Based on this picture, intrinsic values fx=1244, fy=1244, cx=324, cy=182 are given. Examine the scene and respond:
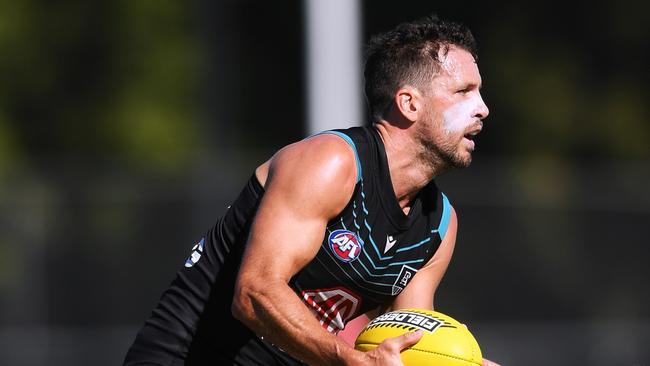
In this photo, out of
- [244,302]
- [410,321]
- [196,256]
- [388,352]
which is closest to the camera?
[388,352]

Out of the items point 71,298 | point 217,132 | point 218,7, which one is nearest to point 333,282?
point 71,298

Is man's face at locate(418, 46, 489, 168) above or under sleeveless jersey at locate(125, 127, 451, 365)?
above

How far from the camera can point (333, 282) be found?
4.95 metres

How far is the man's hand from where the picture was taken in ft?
14.1

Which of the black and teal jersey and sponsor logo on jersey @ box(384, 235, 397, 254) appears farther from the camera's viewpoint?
sponsor logo on jersey @ box(384, 235, 397, 254)

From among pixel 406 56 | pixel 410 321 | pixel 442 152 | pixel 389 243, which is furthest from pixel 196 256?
pixel 406 56

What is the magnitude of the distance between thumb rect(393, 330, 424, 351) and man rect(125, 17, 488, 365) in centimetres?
47

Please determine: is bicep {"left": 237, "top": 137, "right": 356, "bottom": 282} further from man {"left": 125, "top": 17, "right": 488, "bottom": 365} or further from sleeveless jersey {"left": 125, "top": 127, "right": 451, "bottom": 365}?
sleeveless jersey {"left": 125, "top": 127, "right": 451, "bottom": 365}

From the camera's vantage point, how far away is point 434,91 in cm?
507

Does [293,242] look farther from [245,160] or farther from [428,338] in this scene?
[245,160]

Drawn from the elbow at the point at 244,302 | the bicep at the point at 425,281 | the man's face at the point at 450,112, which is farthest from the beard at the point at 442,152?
the elbow at the point at 244,302

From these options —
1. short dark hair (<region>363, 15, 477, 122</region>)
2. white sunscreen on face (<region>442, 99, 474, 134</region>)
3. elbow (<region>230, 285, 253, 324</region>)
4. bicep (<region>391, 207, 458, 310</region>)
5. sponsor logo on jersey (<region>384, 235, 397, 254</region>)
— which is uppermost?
short dark hair (<region>363, 15, 477, 122</region>)

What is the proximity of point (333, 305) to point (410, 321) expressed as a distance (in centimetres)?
50

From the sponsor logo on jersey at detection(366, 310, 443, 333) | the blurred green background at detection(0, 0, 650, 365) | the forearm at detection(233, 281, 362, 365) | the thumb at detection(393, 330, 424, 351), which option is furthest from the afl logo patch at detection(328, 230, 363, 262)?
the blurred green background at detection(0, 0, 650, 365)
